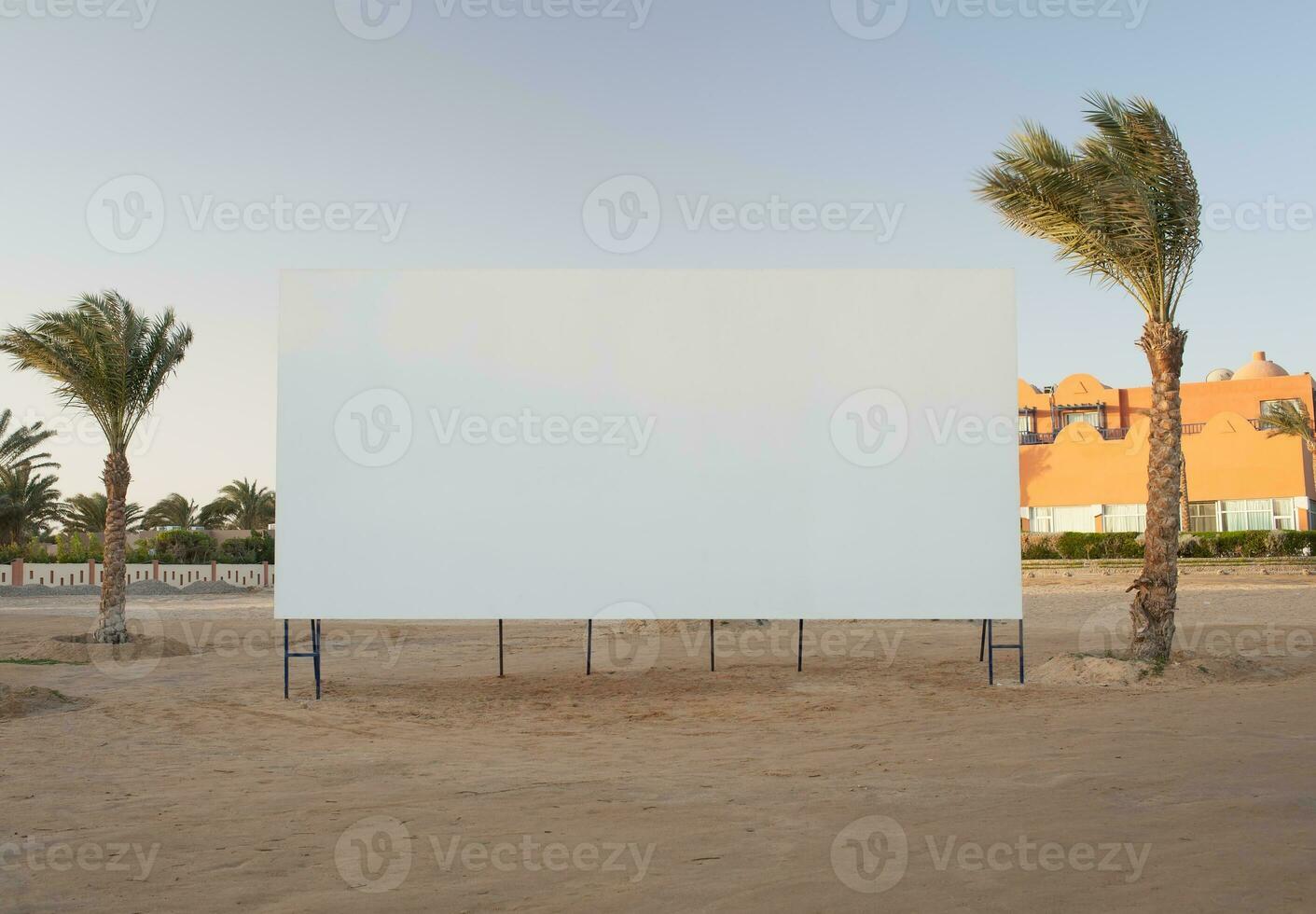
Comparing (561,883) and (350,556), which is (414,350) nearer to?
(350,556)

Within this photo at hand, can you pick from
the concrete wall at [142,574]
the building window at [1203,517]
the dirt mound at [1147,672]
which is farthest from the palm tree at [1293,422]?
the concrete wall at [142,574]

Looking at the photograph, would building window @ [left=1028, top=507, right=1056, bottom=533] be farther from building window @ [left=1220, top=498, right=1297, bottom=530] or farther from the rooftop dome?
the rooftop dome

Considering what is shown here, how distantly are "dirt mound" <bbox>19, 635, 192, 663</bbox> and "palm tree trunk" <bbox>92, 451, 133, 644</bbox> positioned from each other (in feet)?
0.91

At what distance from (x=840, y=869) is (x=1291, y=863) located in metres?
2.30

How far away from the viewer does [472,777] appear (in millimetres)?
8312

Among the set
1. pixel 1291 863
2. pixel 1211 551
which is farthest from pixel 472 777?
pixel 1211 551

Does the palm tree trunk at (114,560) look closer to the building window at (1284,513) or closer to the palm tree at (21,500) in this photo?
the palm tree at (21,500)

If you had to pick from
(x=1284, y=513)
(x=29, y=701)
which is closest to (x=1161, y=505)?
(x=29, y=701)

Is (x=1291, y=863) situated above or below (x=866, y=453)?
below

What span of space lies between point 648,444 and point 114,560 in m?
12.7

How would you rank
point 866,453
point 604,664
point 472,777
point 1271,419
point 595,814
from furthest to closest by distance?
point 1271,419 < point 604,664 < point 866,453 < point 472,777 < point 595,814

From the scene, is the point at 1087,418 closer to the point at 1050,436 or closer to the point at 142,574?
the point at 1050,436

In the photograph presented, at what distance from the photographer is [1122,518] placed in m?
45.1

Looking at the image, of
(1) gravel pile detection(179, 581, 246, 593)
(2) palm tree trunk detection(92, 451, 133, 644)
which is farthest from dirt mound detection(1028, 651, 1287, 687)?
(1) gravel pile detection(179, 581, 246, 593)
